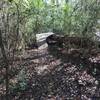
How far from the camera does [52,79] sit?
17.6 ft

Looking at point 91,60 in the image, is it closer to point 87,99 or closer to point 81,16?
point 81,16

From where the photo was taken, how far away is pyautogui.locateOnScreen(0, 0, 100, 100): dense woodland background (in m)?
4.61

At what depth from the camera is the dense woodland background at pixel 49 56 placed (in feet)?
15.1

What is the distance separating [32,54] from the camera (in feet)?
22.6

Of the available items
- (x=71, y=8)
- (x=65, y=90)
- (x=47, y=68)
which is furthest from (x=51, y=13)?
(x=65, y=90)

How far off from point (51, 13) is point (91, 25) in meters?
1.03

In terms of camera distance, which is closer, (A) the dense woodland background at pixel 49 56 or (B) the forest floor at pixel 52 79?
(A) the dense woodland background at pixel 49 56

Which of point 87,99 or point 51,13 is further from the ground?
point 51,13

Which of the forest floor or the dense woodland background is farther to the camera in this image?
the forest floor

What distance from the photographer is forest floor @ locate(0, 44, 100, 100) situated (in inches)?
191

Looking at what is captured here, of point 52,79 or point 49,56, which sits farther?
point 49,56

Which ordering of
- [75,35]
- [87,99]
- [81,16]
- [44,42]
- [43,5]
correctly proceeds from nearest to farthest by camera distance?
[87,99], [43,5], [81,16], [75,35], [44,42]

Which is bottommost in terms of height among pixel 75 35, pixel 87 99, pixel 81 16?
pixel 87 99

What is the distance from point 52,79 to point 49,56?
1.31 meters
